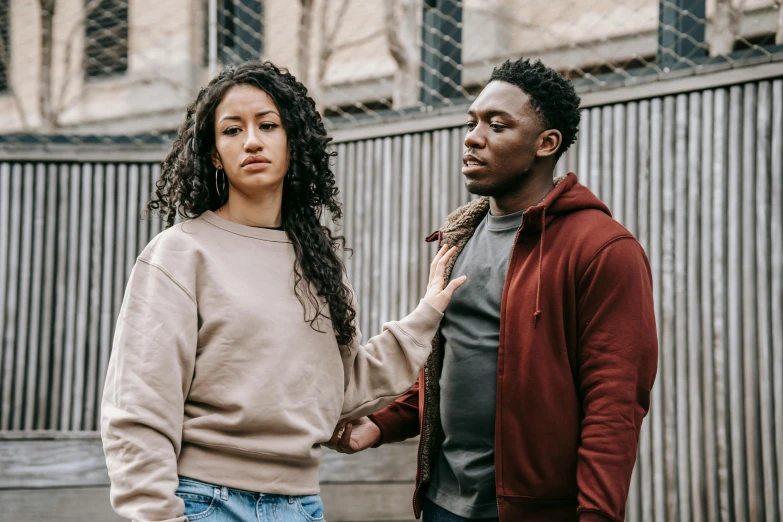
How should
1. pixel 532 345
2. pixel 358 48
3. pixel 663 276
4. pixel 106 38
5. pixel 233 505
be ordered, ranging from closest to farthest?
pixel 233 505
pixel 532 345
pixel 663 276
pixel 358 48
pixel 106 38

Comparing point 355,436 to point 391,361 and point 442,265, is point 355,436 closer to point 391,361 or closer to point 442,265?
point 391,361

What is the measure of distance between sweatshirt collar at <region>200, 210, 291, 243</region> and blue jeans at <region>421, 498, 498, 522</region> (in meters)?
1.05

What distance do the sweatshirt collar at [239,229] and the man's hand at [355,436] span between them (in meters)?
0.74

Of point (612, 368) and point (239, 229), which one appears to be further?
point (239, 229)

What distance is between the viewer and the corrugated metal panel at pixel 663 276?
419 centimetres

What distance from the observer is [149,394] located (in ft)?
7.68

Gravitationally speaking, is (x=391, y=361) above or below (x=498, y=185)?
below

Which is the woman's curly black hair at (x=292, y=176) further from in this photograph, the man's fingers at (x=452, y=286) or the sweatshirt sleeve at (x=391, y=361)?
the man's fingers at (x=452, y=286)

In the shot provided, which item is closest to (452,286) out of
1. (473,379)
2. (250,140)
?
→ (473,379)

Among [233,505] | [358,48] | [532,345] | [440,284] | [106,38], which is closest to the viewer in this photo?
[233,505]

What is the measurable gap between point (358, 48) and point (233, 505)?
7.37 metres

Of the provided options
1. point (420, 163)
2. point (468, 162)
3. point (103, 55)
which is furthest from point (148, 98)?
point (468, 162)

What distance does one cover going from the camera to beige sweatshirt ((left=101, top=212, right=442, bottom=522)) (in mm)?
2320

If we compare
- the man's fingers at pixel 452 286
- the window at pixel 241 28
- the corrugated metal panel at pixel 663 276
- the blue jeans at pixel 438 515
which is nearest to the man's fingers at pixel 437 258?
the man's fingers at pixel 452 286
